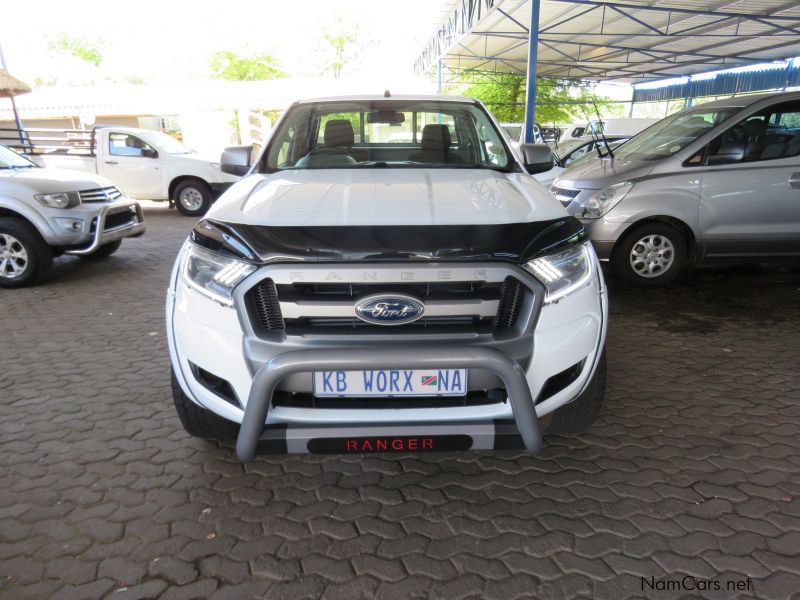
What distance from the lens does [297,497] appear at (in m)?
2.36

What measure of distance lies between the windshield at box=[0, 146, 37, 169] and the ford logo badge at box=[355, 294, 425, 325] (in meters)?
5.88

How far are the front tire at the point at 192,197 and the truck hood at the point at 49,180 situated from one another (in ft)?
14.0

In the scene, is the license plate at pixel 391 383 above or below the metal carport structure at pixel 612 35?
below

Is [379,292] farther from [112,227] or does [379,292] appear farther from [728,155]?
[112,227]

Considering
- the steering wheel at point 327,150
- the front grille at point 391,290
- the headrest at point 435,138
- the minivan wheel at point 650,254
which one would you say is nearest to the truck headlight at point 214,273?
the front grille at point 391,290

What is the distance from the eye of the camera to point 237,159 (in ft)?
11.0

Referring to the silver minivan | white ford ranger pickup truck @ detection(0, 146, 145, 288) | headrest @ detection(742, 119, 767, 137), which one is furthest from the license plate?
white ford ranger pickup truck @ detection(0, 146, 145, 288)

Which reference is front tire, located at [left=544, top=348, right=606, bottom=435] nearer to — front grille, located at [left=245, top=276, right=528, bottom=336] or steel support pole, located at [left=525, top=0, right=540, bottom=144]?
front grille, located at [left=245, top=276, right=528, bottom=336]

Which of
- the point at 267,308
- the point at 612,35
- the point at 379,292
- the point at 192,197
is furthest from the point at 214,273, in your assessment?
the point at 612,35

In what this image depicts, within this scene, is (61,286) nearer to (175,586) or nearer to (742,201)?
(175,586)

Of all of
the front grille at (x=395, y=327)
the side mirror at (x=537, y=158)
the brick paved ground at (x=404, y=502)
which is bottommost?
the brick paved ground at (x=404, y=502)

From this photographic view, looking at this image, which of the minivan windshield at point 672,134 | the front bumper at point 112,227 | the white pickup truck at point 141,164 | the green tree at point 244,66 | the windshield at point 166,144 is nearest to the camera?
the minivan windshield at point 672,134

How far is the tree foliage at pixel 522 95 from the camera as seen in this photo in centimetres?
2830

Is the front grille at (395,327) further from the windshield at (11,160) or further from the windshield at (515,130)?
the windshield at (515,130)
